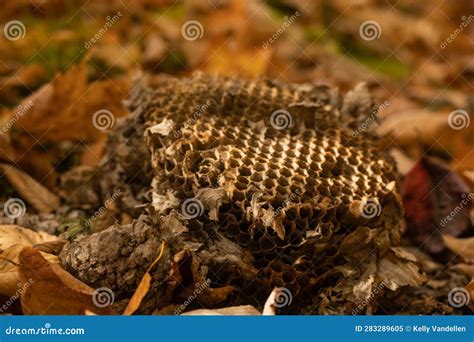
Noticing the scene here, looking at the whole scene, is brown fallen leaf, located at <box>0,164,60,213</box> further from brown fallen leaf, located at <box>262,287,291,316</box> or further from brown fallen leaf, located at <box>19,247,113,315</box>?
brown fallen leaf, located at <box>262,287,291,316</box>

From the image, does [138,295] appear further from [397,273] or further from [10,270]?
[397,273]

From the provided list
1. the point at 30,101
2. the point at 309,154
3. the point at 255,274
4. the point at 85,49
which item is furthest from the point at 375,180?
the point at 85,49

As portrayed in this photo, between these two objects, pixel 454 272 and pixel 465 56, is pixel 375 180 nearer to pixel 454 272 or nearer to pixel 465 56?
pixel 454 272

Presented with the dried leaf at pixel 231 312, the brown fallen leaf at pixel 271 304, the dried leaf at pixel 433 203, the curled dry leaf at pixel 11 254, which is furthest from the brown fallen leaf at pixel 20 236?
the dried leaf at pixel 433 203

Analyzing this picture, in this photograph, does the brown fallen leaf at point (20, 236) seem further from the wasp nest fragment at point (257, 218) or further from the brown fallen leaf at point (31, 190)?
the brown fallen leaf at point (31, 190)

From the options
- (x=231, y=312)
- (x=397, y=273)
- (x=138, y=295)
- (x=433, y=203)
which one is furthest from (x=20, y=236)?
(x=433, y=203)

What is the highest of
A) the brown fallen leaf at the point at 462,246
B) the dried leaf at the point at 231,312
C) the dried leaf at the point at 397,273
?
the brown fallen leaf at the point at 462,246

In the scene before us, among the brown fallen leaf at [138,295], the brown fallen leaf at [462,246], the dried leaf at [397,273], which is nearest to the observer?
the brown fallen leaf at [138,295]
